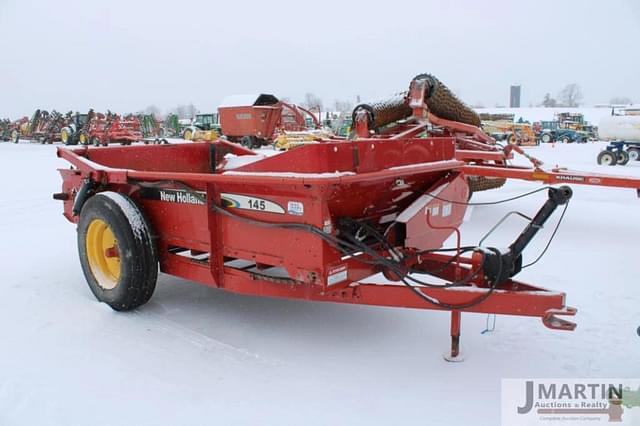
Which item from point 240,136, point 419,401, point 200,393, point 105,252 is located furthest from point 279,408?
point 240,136

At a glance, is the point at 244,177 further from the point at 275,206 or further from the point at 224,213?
the point at 224,213

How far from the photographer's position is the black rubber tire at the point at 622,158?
15859 mm

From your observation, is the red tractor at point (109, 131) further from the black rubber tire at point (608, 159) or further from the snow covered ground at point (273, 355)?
the snow covered ground at point (273, 355)

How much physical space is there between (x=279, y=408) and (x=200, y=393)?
1.50ft

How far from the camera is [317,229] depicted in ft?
9.80

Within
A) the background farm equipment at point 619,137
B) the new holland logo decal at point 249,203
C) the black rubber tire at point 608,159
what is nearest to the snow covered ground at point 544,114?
the background farm equipment at point 619,137

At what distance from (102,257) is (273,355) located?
5.90ft

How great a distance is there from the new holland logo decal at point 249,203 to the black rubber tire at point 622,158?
15.5 metres

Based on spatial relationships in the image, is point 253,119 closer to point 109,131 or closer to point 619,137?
point 109,131

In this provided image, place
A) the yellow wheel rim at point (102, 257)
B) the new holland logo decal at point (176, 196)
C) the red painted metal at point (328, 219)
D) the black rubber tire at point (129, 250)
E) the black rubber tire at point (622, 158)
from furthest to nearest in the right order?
the black rubber tire at point (622, 158) → the yellow wheel rim at point (102, 257) → the black rubber tire at point (129, 250) → the new holland logo decal at point (176, 196) → the red painted metal at point (328, 219)

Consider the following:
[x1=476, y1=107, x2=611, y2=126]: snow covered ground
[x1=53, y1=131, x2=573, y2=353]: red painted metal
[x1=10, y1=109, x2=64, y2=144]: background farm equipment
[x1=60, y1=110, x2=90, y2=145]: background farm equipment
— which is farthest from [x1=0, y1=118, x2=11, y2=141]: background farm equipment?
[x1=476, y1=107, x2=611, y2=126]: snow covered ground

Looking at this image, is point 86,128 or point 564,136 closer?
point 86,128

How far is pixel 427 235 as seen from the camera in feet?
11.7

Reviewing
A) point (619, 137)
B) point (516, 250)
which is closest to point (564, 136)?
point (619, 137)
